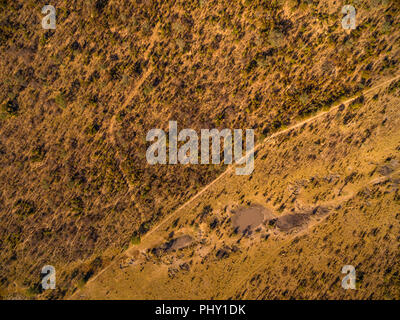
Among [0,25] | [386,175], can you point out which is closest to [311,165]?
[386,175]

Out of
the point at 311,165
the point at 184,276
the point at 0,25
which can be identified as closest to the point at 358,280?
the point at 311,165

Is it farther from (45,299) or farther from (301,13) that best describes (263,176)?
(45,299)

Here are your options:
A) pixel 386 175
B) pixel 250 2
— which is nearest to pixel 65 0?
pixel 250 2

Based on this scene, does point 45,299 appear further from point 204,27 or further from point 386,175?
point 386,175

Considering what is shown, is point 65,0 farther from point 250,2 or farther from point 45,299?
point 45,299

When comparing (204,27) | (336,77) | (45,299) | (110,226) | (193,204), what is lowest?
(45,299)

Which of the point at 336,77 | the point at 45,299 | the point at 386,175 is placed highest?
the point at 336,77

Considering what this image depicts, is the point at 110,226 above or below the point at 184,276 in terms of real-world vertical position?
above

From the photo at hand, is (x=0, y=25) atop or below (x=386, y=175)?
atop
